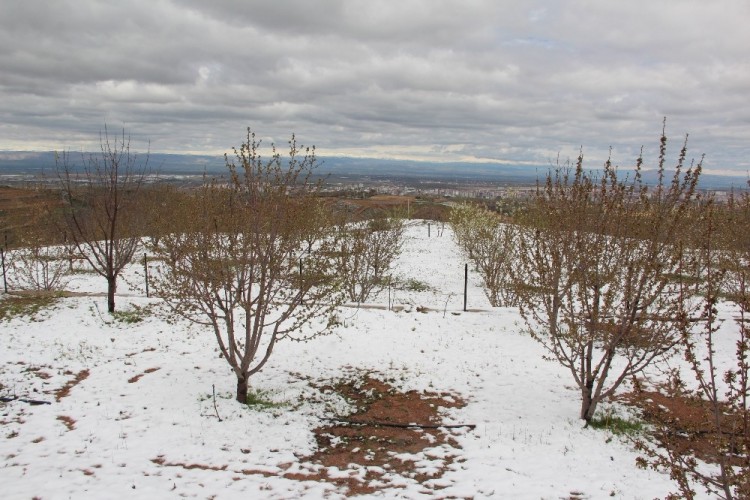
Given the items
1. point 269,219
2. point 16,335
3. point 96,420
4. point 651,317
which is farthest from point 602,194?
point 16,335

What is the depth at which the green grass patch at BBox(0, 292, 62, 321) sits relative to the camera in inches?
517

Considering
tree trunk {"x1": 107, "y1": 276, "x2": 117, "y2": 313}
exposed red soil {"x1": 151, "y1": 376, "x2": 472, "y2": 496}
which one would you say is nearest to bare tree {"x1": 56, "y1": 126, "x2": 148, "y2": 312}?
tree trunk {"x1": 107, "y1": 276, "x2": 117, "y2": 313}

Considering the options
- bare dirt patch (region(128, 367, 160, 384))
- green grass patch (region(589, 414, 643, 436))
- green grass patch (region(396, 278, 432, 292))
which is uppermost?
green grass patch (region(589, 414, 643, 436))

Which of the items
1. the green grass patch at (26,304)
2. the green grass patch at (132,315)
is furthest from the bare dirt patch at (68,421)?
the green grass patch at (26,304)

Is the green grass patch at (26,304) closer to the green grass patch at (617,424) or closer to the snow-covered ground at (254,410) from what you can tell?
the snow-covered ground at (254,410)

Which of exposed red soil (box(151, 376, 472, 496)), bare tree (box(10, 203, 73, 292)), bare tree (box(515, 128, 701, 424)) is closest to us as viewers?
exposed red soil (box(151, 376, 472, 496))

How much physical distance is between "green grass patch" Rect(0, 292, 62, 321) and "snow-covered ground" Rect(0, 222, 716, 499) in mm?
436

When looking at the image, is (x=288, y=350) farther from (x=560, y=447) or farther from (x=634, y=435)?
(x=634, y=435)

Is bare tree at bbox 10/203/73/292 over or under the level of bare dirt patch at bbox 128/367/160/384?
over

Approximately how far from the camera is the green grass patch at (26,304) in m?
13.1

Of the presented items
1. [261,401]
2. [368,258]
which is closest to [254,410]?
[261,401]

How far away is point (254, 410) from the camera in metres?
8.23

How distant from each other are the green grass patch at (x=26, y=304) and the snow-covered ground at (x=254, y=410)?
44 cm

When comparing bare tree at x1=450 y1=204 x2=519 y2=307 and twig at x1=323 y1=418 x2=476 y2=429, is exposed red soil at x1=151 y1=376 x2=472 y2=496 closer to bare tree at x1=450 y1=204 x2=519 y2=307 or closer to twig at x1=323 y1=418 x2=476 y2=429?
twig at x1=323 y1=418 x2=476 y2=429
